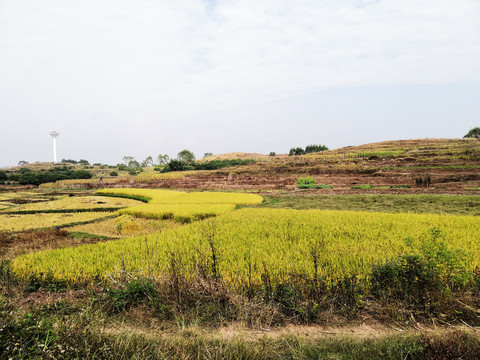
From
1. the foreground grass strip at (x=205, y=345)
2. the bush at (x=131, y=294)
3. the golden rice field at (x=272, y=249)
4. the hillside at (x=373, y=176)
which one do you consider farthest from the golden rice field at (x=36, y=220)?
the hillside at (x=373, y=176)

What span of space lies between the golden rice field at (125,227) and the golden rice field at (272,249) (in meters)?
3.13

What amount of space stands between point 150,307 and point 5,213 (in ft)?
60.0

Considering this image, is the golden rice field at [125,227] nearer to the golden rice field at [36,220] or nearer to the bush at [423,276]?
the golden rice field at [36,220]

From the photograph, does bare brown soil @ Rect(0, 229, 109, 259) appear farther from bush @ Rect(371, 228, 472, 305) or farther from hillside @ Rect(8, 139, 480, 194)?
hillside @ Rect(8, 139, 480, 194)

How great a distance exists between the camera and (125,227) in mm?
11609

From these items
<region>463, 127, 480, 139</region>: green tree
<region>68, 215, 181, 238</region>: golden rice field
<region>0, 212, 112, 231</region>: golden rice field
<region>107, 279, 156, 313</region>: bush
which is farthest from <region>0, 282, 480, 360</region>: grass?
<region>463, 127, 480, 139</region>: green tree

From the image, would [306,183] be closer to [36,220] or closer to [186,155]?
[36,220]

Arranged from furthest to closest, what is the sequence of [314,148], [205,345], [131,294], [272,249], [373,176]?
[314,148]
[373,176]
[272,249]
[131,294]
[205,345]

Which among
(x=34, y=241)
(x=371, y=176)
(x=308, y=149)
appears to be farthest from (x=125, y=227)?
(x=308, y=149)

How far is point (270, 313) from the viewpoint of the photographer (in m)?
A: 4.12

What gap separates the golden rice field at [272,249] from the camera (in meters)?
5.30

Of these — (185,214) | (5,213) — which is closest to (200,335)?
(185,214)

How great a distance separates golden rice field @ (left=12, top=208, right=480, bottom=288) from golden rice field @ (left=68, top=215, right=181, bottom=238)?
123 inches

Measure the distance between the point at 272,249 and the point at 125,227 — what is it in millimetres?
8008
